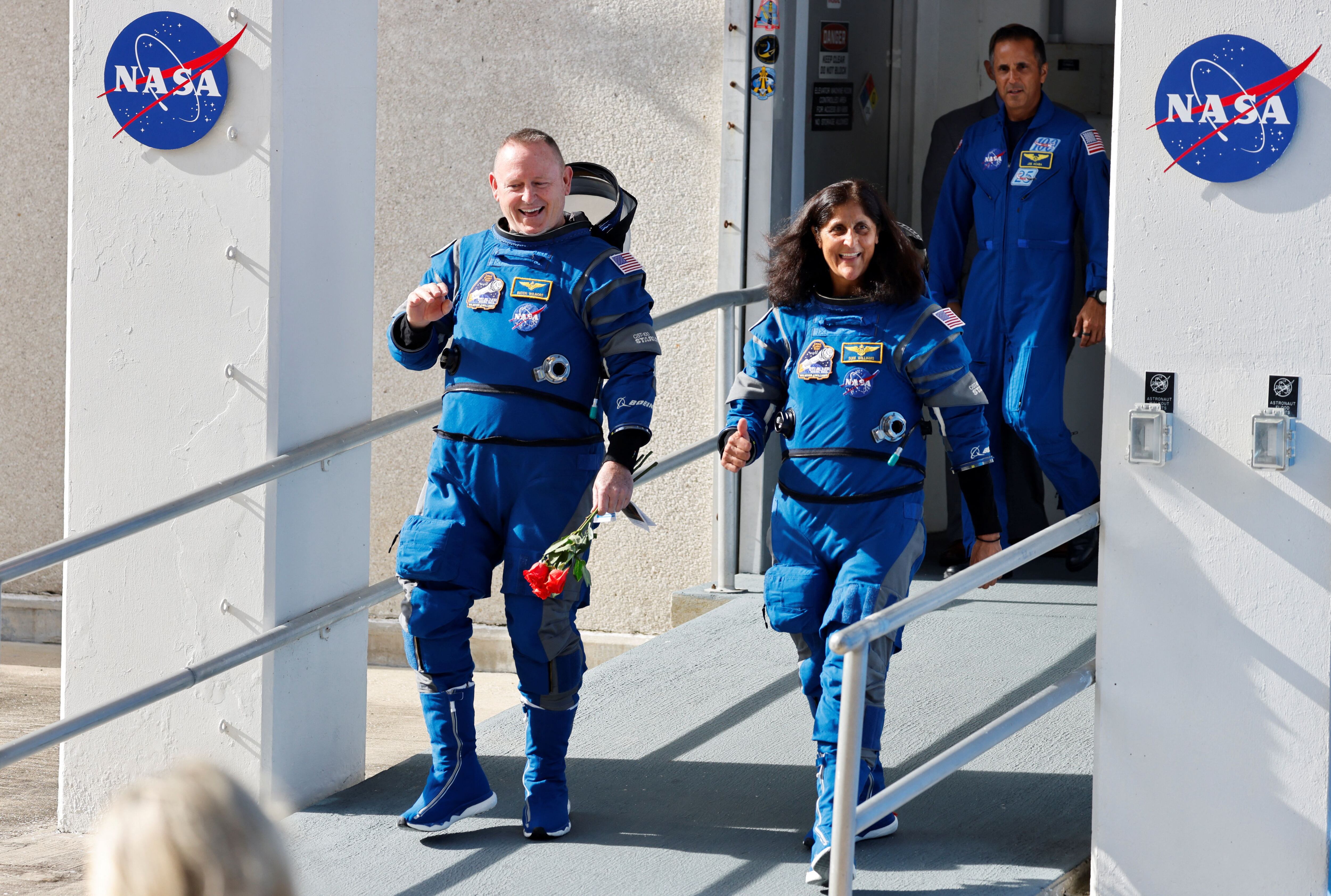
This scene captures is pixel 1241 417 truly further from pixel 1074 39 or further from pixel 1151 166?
pixel 1074 39

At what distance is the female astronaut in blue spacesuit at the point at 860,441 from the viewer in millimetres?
Result: 3598

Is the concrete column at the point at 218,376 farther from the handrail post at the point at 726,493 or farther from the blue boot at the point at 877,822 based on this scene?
the handrail post at the point at 726,493

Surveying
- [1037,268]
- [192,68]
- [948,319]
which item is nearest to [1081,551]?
[1037,268]

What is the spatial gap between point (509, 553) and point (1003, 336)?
1.96 meters

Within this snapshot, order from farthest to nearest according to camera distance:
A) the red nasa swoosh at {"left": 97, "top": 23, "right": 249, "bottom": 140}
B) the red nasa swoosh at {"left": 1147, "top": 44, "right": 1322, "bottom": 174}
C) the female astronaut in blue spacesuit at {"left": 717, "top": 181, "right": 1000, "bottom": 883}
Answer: the red nasa swoosh at {"left": 97, "top": 23, "right": 249, "bottom": 140}, the female astronaut in blue spacesuit at {"left": 717, "top": 181, "right": 1000, "bottom": 883}, the red nasa swoosh at {"left": 1147, "top": 44, "right": 1322, "bottom": 174}

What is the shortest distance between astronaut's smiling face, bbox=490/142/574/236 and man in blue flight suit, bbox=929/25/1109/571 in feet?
5.58

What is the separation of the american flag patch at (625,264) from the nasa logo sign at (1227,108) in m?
1.26

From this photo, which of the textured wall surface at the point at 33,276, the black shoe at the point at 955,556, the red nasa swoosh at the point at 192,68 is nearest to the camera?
the red nasa swoosh at the point at 192,68

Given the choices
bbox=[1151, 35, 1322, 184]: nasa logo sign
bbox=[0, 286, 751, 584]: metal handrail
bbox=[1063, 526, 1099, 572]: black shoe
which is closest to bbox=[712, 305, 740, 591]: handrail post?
bbox=[0, 286, 751, 584]: metal handrail

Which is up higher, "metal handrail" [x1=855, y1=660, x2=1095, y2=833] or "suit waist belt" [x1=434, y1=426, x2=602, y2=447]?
"suit waist belt" [x1=434, y1=426, x2=602, y2=447]

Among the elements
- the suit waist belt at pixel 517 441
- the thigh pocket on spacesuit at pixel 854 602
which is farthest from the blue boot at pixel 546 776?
the thigh pocket on spacesuit at pixel 854 602

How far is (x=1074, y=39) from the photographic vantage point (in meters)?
6.24

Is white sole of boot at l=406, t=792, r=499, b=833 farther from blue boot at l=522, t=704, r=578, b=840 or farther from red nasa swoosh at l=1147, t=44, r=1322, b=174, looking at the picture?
red nasa swoosh at l=1147, t=44, r=1322, b=174

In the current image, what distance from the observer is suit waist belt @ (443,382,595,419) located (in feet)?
12.4
